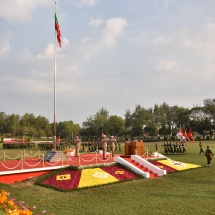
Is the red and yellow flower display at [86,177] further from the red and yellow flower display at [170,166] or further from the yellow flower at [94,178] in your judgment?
the red and yellow flower display at [170,166]

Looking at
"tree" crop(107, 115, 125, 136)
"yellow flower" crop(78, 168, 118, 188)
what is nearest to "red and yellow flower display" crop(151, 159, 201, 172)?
"yellow flower" crop(78, 168, 118, 188)

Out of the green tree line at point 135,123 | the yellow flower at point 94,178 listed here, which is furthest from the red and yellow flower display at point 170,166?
the green tree line at point 135,123

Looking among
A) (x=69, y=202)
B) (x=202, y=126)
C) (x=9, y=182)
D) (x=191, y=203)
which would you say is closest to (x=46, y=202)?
(x=69, y=202)

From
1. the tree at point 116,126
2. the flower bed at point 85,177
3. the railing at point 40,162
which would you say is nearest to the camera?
the flower bed at point 85,177

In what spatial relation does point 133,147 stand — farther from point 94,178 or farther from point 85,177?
point 85,177

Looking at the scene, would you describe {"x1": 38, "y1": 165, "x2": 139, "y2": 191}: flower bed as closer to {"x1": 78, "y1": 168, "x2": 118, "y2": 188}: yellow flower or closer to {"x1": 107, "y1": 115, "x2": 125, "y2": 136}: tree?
{"x1": 78, "y1": 168, "x2": 118, "y2": 188}: yellow flower

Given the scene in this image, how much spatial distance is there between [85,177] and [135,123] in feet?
228

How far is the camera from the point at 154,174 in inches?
633

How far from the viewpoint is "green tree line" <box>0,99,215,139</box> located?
78.1 metres

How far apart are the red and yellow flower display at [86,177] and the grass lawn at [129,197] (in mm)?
498

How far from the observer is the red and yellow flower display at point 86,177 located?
12922mm

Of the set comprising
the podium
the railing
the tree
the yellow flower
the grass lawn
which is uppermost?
the tree

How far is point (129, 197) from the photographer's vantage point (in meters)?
11.4

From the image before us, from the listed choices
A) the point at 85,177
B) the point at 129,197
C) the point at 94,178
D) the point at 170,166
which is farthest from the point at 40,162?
the point at 170,166
